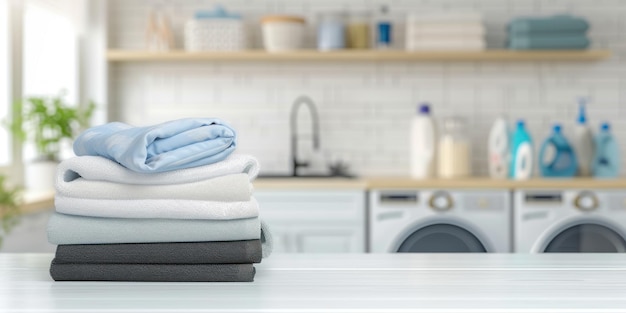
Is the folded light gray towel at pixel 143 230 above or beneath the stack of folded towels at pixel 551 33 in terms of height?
beneath

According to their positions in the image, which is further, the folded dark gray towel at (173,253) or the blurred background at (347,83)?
the blurred background at (347,83)

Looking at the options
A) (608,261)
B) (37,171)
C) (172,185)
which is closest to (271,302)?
(172,185)

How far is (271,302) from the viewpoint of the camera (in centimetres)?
105

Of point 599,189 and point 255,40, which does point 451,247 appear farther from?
point 255,40

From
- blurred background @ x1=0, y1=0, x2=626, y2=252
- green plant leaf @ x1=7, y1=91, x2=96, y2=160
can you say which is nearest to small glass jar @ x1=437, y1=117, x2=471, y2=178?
blurred background @ x1=0, y1=0, x2=626, y2=252

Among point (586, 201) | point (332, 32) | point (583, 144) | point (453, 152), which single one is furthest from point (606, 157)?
point (332, 32)

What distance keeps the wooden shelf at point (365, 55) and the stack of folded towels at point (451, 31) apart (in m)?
0.05

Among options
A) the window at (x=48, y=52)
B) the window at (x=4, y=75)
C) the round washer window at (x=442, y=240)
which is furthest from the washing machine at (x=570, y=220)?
the window at (x=4, y=75)

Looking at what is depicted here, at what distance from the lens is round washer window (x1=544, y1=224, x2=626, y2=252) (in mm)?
4086

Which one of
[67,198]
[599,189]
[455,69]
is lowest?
[599,189]

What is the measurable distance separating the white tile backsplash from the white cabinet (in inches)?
26.9

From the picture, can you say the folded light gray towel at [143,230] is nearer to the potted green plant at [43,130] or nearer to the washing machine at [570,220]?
the potted green plant at [43,130]

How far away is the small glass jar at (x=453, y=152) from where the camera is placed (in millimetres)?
4441

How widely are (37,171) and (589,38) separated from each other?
2.99 m
